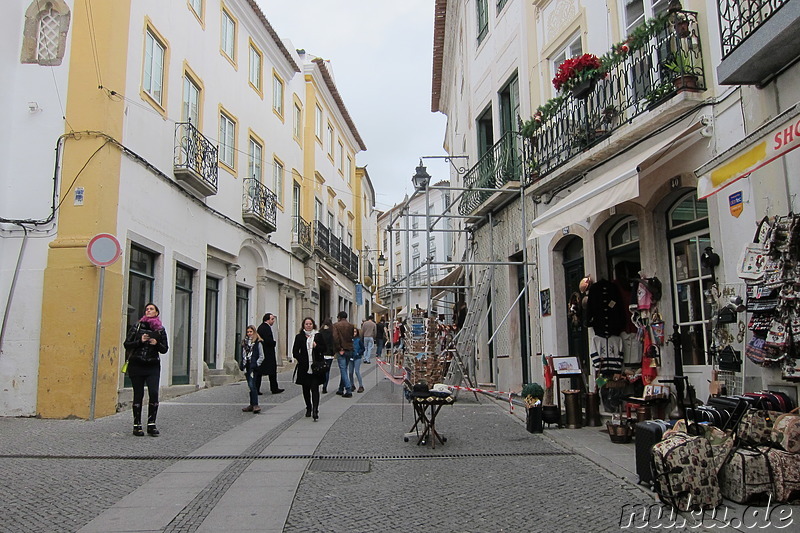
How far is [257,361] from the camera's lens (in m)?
10.8

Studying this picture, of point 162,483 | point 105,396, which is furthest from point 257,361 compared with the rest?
point 162,483

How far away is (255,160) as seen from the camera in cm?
1859

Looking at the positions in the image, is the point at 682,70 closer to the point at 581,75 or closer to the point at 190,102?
the point at 581,75

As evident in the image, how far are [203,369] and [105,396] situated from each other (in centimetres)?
464

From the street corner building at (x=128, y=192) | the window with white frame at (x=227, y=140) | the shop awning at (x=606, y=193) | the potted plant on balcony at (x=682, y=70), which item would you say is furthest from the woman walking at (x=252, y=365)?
the potted plant on balcony at (x=682, y=70)

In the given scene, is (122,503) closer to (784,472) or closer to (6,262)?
(784,472)

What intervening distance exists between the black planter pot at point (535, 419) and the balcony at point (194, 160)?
27.2ft

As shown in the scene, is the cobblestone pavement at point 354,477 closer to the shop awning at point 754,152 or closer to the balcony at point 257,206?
the shop awning at point 754,152

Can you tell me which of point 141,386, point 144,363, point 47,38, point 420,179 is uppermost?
point 47,38

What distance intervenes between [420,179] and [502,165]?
162 cm

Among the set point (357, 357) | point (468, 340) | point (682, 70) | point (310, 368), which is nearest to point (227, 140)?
point (357, 357)

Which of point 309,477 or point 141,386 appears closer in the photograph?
point 309,477

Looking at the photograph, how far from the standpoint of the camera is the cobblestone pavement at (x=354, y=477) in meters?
4.77

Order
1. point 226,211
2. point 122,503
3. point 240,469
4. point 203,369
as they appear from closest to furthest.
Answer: point 122,503, point 240,469, point 203,369, point 226,211
